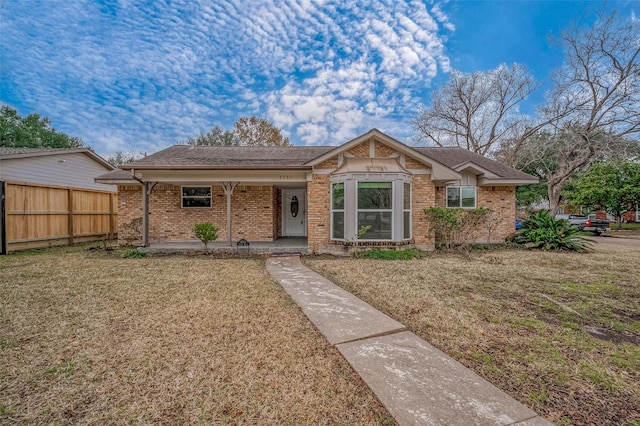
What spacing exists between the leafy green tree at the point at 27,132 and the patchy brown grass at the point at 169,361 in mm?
31095

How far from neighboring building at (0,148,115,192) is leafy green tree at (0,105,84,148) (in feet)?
59.7

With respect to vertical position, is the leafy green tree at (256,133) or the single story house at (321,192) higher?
the leafy green tree at (256,133)

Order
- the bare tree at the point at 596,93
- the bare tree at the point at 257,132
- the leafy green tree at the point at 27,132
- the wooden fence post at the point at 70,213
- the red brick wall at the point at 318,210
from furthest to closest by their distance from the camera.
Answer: the leafy green tree at the point at 27,132 < the bare tree at the point at 257,132 < the bare tree at the point at 596,93 < the wooden fence post at the point at 70,213 < the red brick wall at the point at 318,210

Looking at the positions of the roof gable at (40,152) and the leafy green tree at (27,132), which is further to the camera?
the leafy green tree at (27,132)

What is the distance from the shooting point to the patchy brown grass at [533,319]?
2303mm

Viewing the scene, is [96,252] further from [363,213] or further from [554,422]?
[554,422]

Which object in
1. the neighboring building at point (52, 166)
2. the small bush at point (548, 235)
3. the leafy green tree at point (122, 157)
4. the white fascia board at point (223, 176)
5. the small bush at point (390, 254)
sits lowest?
the small bush at point (390, 254)

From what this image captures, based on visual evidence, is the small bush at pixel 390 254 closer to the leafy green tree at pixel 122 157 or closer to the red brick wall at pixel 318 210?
the red brick wall at pixel 318 210

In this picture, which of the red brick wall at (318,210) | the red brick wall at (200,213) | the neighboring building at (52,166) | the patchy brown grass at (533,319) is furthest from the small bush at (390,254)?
the neighboring building at (52,166)

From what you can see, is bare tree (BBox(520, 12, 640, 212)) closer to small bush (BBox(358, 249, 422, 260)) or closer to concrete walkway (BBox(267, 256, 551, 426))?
small bush (BBox(358, 249, 422, 260))

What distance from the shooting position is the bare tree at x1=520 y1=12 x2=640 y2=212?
635 inches

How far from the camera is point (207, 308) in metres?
4.18

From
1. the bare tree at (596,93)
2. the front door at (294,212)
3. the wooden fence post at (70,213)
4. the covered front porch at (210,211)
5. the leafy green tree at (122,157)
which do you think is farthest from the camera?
the leafy green tree at (122,157)

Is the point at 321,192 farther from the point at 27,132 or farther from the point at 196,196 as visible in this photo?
the point at 27,132
